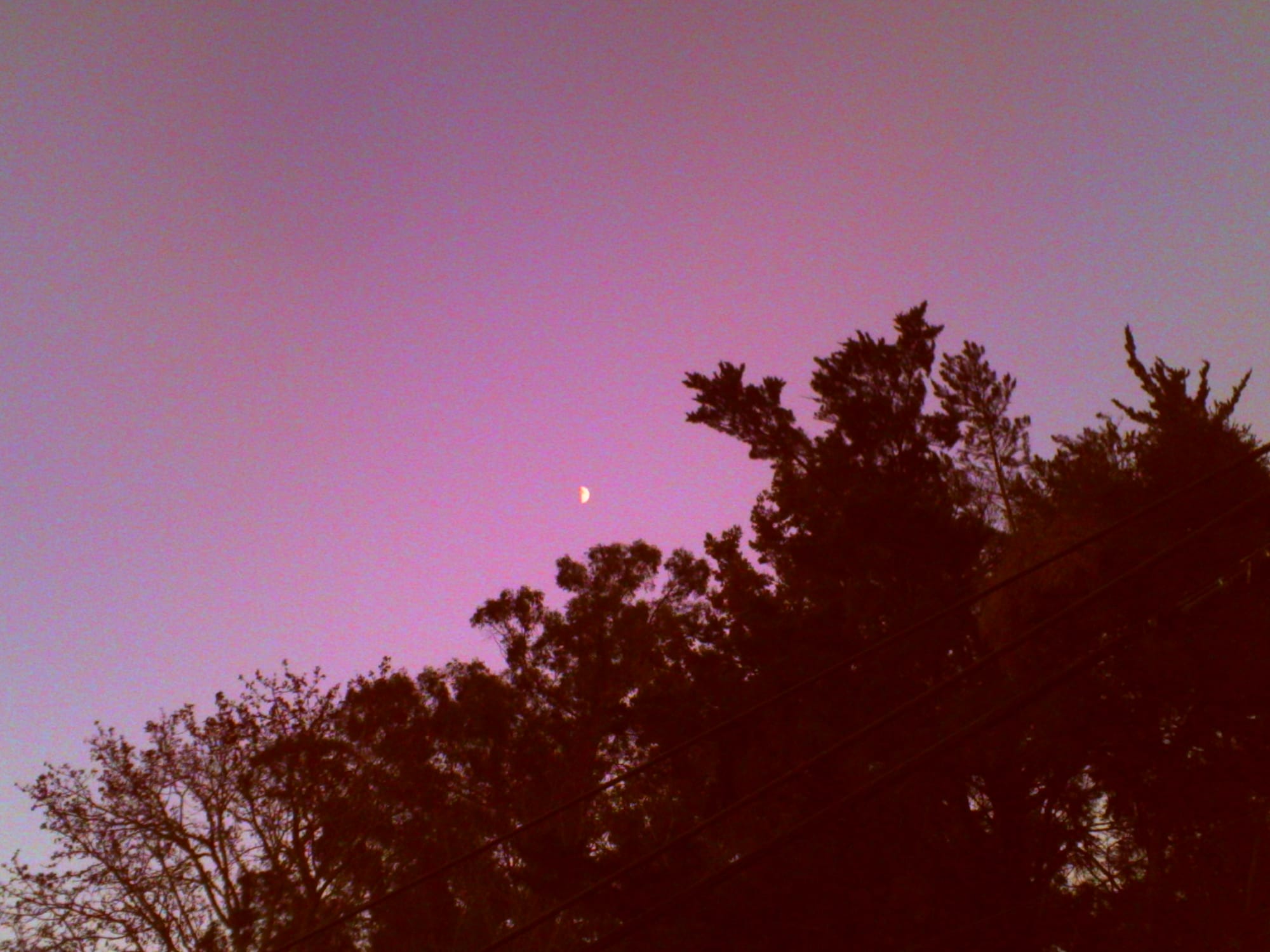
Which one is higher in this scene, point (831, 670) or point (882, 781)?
point (831, 670)

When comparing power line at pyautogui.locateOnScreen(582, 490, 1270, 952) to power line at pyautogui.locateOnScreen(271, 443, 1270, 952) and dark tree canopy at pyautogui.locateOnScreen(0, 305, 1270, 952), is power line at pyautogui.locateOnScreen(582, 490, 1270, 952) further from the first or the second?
dark tree canopy at pyautogui.locateOnScreen(0, 305, 1270, 952)

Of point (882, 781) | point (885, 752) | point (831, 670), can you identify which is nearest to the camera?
point (882, 781)

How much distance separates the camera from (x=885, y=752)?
1565 centimetres

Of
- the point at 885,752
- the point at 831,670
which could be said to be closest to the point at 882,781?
the point at 831,670

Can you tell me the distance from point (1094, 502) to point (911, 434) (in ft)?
13.6

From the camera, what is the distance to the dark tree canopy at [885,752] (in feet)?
46.4

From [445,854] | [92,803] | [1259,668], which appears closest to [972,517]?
[1259,668]

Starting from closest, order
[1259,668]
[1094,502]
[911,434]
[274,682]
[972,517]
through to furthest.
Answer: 1. [1259,668]
2. [1094,502]
3. [972,517]
4. [911,434]
5. [274,682]

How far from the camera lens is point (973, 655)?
56.1ft

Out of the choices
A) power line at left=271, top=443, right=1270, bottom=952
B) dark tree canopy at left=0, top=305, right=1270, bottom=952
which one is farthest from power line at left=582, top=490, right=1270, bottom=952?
dark tree canopy at left=0, top=305, right=1270, bottom=952

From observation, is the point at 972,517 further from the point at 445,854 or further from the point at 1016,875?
the point at 445,854

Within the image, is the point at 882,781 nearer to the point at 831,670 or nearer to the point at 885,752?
the point at 831,670

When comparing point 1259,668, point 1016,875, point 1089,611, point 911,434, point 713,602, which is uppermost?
point 911,434

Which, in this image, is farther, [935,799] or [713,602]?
[713,602]
